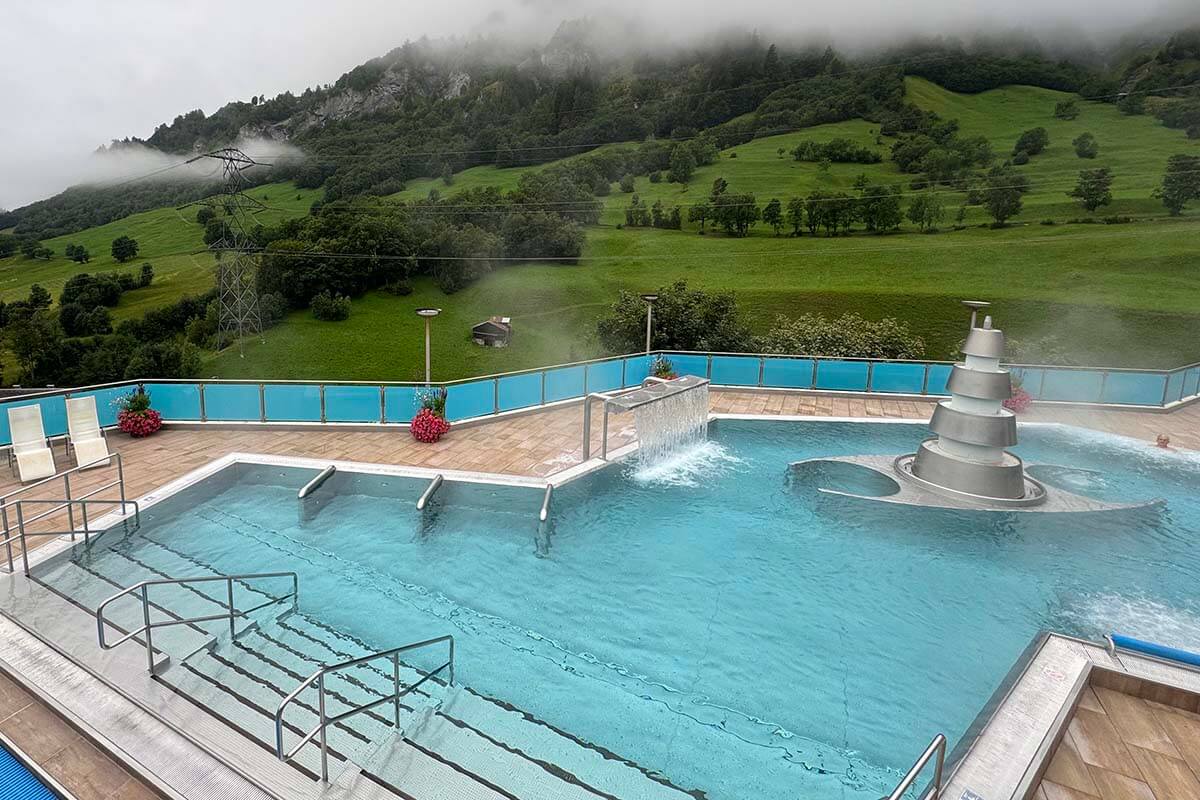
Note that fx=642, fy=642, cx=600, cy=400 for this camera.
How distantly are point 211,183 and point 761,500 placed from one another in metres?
93.9

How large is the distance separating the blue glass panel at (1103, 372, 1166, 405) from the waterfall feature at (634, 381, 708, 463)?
10.8m

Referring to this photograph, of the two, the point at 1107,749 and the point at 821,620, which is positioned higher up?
the point at 1107,749

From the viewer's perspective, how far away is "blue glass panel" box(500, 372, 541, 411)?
13.9 m

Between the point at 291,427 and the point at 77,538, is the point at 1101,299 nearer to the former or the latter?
the point at 291,427

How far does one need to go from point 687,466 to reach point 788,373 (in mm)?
6412

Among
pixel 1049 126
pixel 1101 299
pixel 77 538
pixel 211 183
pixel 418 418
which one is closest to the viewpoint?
pixel 77 538

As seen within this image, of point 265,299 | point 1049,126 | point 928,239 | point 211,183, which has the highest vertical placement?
point 1049,126

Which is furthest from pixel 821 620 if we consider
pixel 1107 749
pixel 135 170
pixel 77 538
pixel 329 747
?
pixel 135 170

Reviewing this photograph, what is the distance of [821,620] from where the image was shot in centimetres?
733

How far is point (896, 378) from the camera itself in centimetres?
1692

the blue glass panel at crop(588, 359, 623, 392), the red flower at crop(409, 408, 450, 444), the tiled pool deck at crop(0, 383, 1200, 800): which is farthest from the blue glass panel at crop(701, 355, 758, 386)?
the red flower at crop(409, 408, 450, 444)

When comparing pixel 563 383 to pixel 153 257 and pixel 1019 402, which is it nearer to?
pixel 1019 402

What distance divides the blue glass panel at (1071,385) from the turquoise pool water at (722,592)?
4630mm

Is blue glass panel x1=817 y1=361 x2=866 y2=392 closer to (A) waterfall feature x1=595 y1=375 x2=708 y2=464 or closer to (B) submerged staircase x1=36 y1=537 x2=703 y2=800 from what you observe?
(A) waterfall feature x1=595 y1=375 x2=708 y2=464
